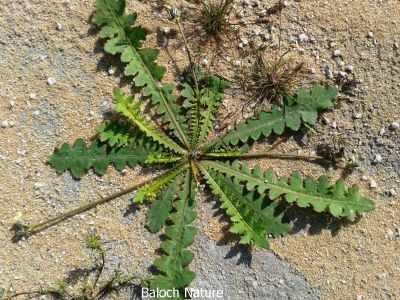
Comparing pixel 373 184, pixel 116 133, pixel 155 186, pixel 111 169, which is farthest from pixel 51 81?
pixel 373 184

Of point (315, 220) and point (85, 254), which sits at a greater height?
point (315, 220)

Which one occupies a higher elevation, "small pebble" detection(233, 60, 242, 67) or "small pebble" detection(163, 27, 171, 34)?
"small pebble" detection(163, 27, 171, 34)

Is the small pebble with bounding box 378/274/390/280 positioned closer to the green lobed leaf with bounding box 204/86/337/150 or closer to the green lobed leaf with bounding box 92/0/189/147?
the green lobed leaf with bounding box 204/86/337/150

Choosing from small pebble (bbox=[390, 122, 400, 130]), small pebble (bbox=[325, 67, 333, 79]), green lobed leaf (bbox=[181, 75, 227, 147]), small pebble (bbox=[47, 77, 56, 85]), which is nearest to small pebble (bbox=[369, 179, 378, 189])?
small pebble (bbox=[390, 122, 400, 130])

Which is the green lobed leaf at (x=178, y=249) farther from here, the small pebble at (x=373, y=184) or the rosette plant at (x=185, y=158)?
the small pebble at (x=373, y=184)

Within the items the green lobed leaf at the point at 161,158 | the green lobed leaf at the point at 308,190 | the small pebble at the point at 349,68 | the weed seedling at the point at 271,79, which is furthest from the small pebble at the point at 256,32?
the green lobed leaf at the point at 161,158

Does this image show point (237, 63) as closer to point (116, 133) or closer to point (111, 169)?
point (116, 133)

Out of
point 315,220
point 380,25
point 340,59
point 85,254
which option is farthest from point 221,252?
point 380,25

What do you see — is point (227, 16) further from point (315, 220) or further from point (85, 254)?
point (85, 254)
